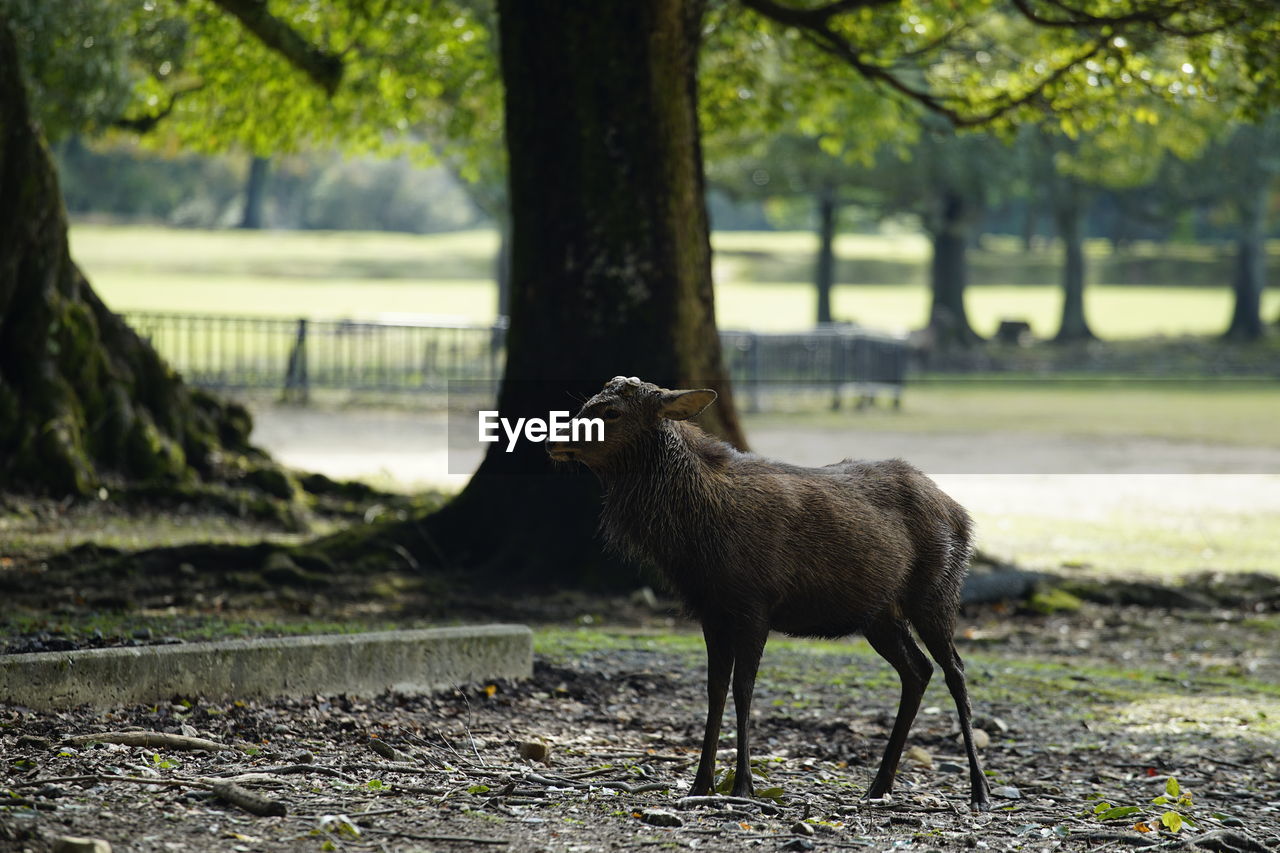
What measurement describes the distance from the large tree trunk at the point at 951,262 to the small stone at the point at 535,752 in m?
40.1

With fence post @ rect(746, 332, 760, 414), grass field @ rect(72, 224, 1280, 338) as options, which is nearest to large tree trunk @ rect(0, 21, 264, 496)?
fence post @ rect(746, 332, 760, 414)

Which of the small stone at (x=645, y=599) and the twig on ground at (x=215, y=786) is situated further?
the small stone at (x=645, y=599)

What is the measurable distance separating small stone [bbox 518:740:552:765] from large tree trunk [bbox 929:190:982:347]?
40.1 metres

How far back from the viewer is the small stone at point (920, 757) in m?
7.28

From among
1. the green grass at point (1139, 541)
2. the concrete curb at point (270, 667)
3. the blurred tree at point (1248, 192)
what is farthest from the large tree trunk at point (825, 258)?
the concrete curb at point (270, 667)

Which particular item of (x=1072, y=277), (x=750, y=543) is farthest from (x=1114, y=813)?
(x=1072, y=277)

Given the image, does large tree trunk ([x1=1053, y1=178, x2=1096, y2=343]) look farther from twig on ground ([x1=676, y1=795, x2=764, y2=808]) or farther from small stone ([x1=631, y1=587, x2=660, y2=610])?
twig on ground ([x1=676, y1=795, x2=764, y2=808])

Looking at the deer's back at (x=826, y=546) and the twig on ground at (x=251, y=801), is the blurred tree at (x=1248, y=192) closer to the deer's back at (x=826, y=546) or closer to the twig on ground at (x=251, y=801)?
the deer's back at (x=826, y=546)

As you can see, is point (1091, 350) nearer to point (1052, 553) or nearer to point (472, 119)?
point (472, 119)

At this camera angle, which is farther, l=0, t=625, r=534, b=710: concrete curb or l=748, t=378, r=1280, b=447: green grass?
l=748, t=378, r=1280, b=447: green grass

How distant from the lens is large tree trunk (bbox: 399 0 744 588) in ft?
36.8

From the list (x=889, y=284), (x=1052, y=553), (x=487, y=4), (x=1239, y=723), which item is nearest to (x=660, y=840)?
(x=1239, y=723)

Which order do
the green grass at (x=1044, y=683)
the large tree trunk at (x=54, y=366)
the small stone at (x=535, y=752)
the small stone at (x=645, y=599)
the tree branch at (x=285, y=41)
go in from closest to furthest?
A: the small stone at (x=535, y=752), the green grass at (x=1044, y=683), the small stone at (x=645, y=599), the large tree trunk at (x=54, y=366), the tree branch at (x=285, y=41)

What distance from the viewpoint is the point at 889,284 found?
2817 inches
